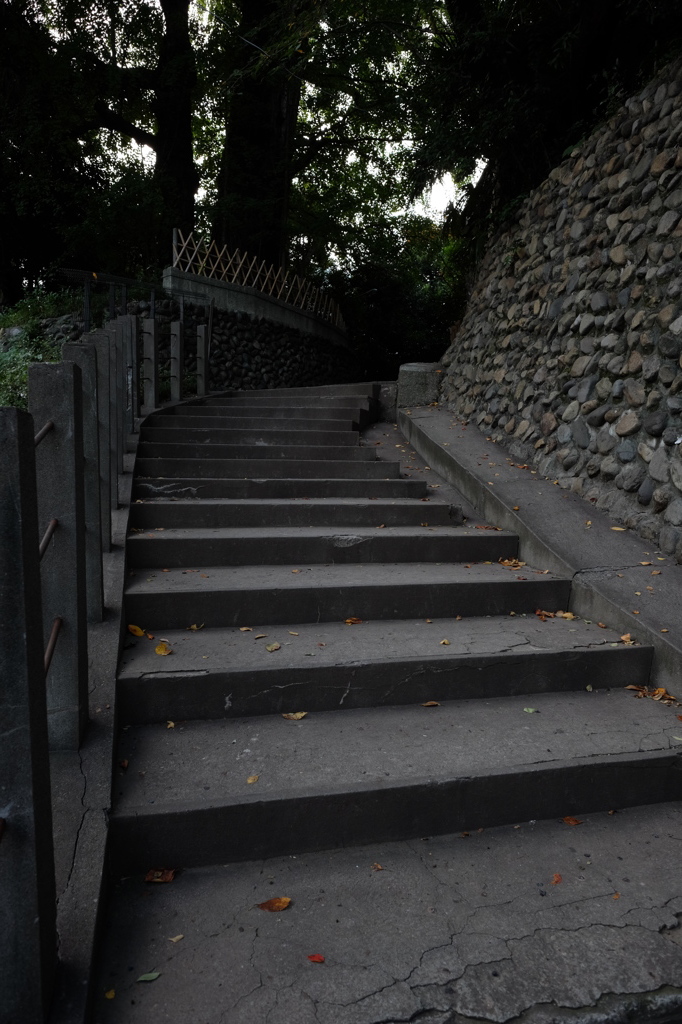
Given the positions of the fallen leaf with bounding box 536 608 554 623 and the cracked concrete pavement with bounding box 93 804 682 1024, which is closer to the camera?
the cracked concrete pavement with bounding box 93 804 682 1024

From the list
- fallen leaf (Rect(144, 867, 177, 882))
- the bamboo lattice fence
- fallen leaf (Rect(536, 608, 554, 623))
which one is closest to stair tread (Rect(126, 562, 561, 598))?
fallen leaf (Rect(536, 608, 554, 623))

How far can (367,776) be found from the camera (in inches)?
96.8

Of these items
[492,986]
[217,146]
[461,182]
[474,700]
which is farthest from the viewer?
[217,146]

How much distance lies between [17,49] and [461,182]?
942 cm

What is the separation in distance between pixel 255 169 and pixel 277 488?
11.9 metres

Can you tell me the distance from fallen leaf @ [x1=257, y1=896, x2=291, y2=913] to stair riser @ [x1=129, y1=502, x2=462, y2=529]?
9.08 ft

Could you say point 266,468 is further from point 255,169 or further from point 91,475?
point 255,169

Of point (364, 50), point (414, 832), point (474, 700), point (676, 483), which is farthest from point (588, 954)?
point (364, 50)

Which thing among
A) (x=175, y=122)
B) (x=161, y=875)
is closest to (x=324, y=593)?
(x=161, y=875)

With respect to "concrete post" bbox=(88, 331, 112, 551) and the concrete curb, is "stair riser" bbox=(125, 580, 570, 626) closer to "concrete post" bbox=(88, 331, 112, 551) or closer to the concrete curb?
the concrete curb

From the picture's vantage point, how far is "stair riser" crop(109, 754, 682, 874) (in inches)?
86.8

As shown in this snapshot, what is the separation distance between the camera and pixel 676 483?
13.4 ft

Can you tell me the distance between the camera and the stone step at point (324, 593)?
11.2ft

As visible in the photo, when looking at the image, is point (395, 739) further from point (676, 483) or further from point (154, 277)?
point (154, 277)
